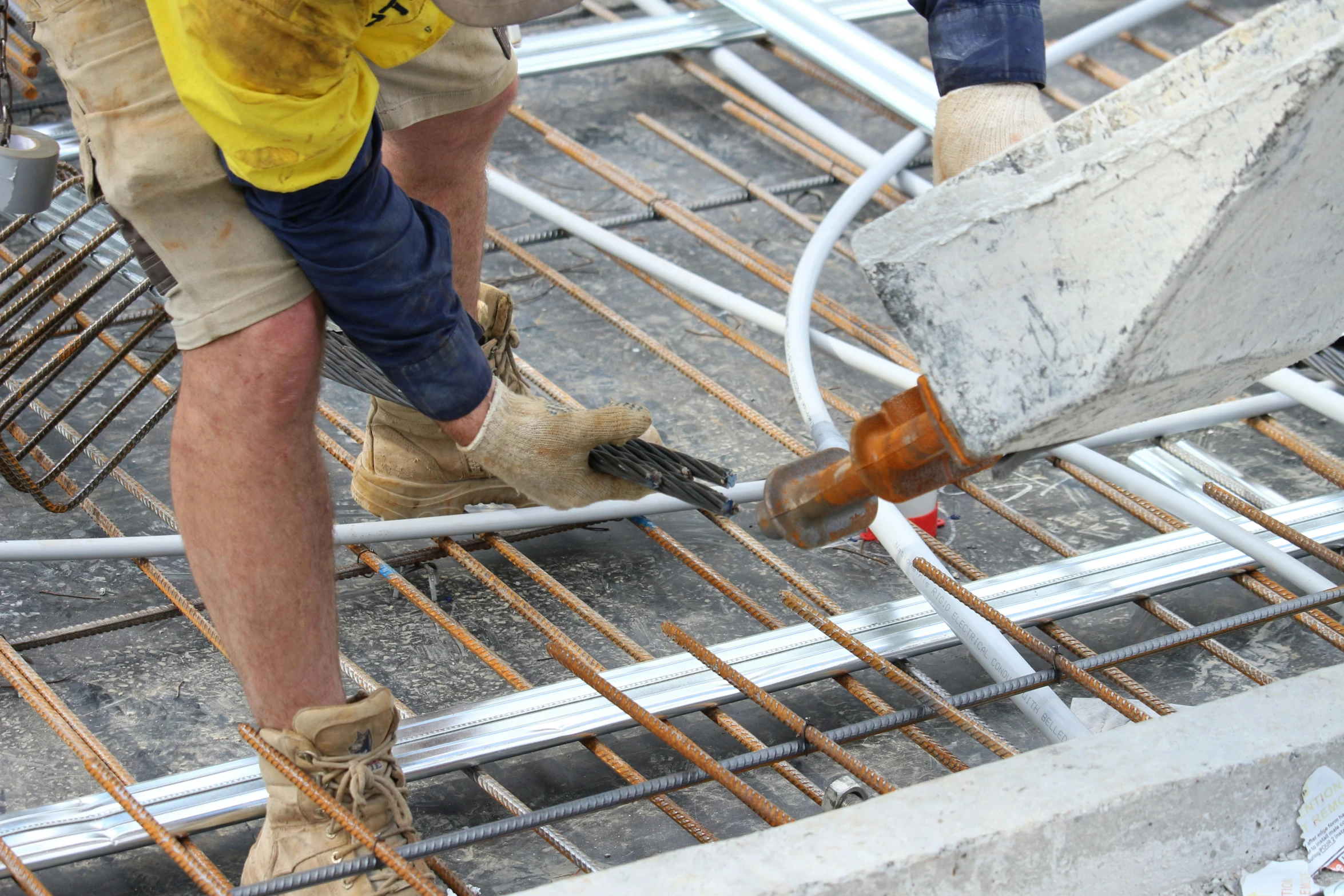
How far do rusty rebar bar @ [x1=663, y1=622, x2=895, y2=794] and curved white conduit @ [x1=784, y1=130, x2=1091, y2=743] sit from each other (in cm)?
24

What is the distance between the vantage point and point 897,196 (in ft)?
10.8

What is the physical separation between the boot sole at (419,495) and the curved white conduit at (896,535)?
502 millimetres

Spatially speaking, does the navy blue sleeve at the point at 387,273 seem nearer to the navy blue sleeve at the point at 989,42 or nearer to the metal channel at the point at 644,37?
the navy blue sleeve at the point at 989,42

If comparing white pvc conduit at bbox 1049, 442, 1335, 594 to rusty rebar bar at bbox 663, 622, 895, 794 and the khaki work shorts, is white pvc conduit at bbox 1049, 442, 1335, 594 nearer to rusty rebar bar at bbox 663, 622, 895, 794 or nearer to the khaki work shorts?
rusty rebar bar at bbox 663, 622, 895, 794

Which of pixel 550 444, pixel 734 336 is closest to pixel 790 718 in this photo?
pixel 550 444

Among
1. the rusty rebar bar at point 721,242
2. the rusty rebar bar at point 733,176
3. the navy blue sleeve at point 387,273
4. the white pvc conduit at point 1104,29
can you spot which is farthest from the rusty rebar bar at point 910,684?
the white pvc conduit at point 1104,29

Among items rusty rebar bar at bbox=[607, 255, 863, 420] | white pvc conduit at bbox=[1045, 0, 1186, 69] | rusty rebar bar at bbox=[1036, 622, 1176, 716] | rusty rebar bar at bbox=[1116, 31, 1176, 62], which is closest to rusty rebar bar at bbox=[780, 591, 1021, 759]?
rusty rebar bar at bbox=[1036, 622, 1176, 716]

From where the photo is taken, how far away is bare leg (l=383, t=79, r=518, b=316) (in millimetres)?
1968

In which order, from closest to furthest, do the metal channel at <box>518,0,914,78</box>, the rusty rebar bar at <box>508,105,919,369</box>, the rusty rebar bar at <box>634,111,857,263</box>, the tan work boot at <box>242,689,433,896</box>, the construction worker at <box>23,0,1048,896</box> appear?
the construction worker at <box>23,0,1048,896</box> → the tan work boot at <box>242,689,433,896</box> → the rusty rebar bar at <box>508,105,919,369</box> → the rusty rebar bar at <box>634,111,857,263</box> → the metal channel at <box>518,0,914,78</box>

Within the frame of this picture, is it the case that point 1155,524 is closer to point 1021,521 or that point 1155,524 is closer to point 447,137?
point 1021,521

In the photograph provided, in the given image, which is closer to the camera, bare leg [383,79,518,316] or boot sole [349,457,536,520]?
bare leg [383,79,518,316]

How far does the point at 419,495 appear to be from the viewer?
216cm

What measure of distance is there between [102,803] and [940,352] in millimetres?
1106

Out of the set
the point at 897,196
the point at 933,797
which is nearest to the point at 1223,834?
the point at 933,797
